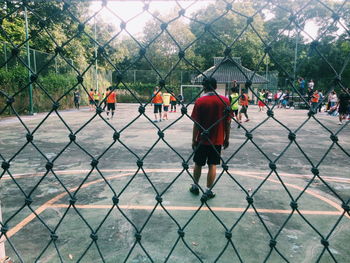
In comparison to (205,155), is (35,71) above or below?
above

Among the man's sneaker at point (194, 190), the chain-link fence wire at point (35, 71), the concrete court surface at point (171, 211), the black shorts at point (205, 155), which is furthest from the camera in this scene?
the chain-link fence wire at point (35, 71)

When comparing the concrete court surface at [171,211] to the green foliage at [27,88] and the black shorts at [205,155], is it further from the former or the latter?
the green foliage at [27,88]

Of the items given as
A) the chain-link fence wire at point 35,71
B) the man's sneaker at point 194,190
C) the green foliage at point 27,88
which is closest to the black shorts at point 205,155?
the man's sneaker at point 194,190

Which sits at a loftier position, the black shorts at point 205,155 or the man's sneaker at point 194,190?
the black shorts at point 205,155

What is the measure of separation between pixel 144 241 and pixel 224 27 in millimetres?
34135

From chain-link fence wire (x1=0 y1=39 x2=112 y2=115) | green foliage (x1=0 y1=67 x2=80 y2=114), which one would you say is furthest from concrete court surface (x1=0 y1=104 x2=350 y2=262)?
green foliage (x1=0 y1=67 x2=80 y2=114)

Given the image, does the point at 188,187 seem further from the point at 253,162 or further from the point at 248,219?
the point at 253,162

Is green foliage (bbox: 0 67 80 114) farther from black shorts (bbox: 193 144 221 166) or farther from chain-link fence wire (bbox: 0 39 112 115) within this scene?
black shorts (bbox: 193 144 221 166)

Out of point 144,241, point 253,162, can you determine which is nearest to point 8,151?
point 144,241

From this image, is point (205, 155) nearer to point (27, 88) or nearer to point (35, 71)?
point (27, 88)

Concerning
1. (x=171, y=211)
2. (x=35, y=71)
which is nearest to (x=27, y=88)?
(x=35, y=71)

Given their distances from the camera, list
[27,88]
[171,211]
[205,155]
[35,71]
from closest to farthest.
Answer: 1. [171,211]
2. [205,155]
3. [27,88]
4. [35,71]

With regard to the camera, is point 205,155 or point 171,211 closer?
point 171,211

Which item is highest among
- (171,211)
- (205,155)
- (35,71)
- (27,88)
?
(35,71)
